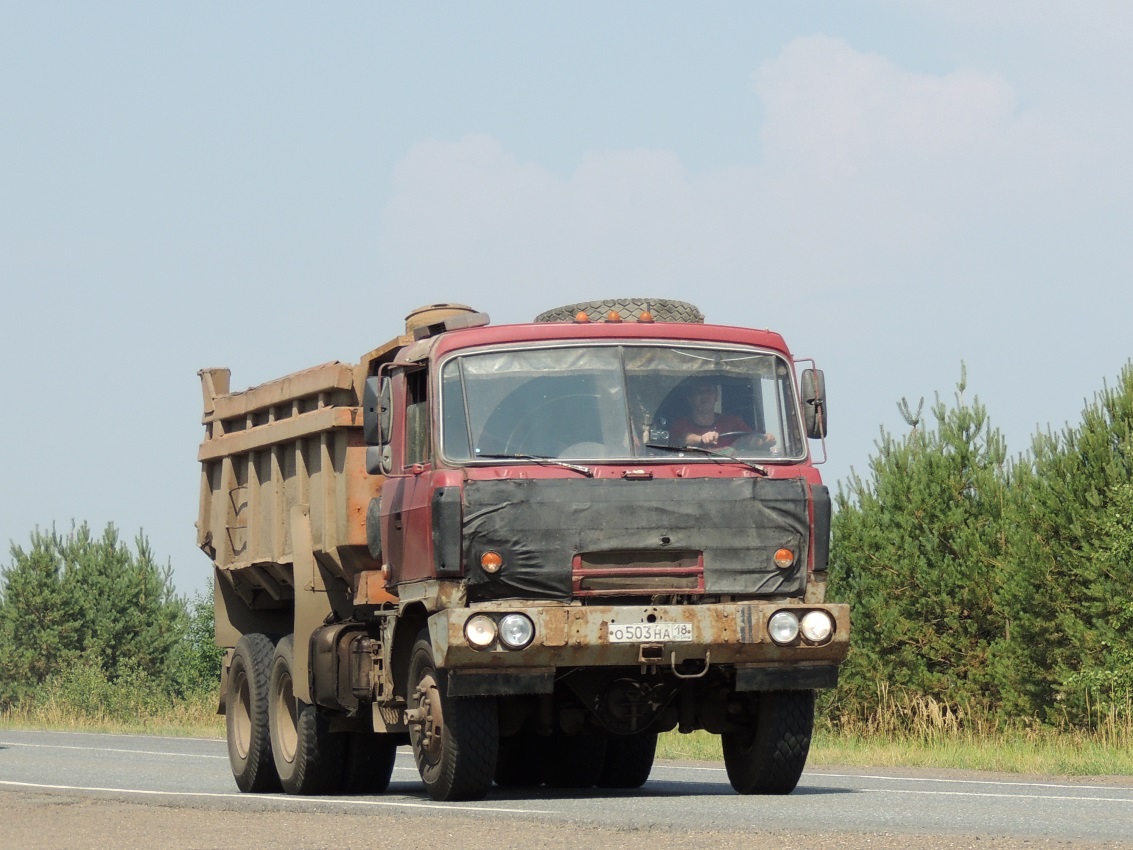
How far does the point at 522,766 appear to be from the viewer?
608 inches

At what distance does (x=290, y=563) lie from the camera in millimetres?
15117

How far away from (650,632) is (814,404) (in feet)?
6.19

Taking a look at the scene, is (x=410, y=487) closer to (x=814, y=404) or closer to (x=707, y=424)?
(x=707, y=424)

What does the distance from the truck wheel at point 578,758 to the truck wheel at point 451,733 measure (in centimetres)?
270

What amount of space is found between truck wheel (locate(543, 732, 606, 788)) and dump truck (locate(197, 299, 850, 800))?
188cm

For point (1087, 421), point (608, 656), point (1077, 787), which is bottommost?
point (1077, 787)

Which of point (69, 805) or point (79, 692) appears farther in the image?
point (79, 692)

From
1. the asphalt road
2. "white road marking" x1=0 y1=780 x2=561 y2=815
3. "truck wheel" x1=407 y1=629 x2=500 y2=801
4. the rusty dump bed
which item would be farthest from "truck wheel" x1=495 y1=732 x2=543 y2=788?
"truck wheel" x1=407 y1=629 x2=500 y2=801

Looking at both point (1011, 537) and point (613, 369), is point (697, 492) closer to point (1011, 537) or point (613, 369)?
point (613, 369)

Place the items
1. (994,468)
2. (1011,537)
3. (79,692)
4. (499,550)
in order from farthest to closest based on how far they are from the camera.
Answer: (79,692) → (994,468) → (1011,537) → (499,550)

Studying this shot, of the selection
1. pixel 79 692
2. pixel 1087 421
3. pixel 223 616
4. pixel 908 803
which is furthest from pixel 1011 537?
pixel 79 692

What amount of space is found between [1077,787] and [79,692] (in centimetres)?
4083

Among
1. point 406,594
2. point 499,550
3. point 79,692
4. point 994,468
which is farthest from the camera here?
point 79,692

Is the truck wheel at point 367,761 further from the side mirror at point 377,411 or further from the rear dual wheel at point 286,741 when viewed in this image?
the side mirror at point 377,411
